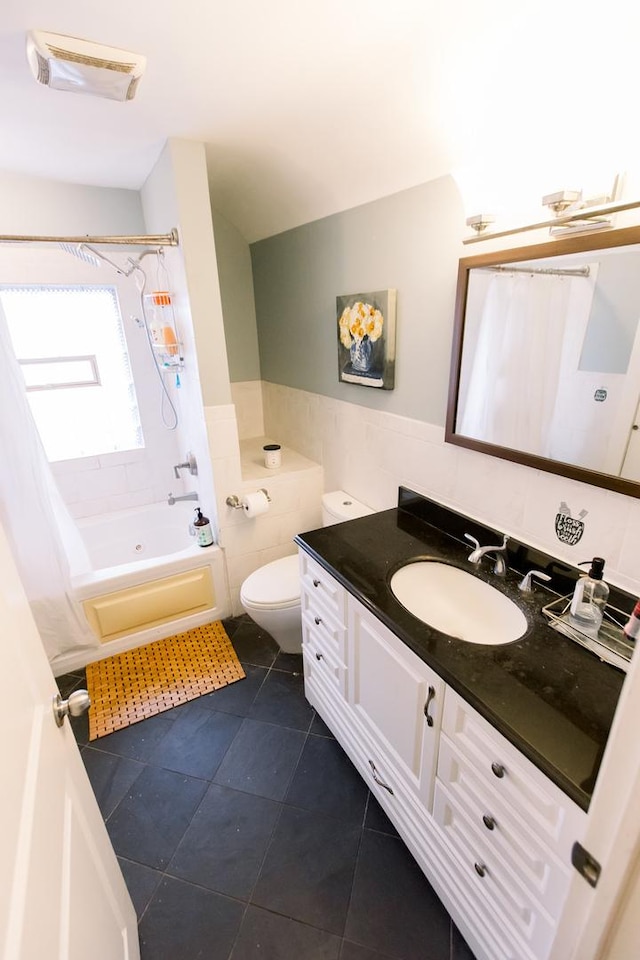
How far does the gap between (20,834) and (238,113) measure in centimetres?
205

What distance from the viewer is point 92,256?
2.06 metres

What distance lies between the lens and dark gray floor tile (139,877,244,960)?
1.21m

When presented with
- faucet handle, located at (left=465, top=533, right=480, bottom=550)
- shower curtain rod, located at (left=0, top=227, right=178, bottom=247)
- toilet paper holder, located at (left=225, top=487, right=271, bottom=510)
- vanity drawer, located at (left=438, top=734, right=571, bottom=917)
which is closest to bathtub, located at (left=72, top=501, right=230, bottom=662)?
toilet paper holder, located at (left=225, top=487, right=271, bottom=510)

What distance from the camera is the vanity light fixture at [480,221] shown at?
49.2 inches

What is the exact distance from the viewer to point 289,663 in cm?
221

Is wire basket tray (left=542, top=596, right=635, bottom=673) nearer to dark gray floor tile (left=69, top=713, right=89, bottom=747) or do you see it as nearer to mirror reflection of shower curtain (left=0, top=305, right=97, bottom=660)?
dark gray floor tile (left=69, top=713, right=89, bottom=747)

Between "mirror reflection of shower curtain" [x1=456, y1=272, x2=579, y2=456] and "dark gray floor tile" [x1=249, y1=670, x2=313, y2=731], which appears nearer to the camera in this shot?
"mirror reflection of shower curtain" [x1=456, y1=272, x2=579, y2=456]

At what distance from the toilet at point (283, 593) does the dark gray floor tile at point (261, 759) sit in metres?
0.42

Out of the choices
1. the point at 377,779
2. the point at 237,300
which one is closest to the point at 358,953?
the point at 377,779

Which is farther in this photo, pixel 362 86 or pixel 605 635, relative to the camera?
pixel 362 86

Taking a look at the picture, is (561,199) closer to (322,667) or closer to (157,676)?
(322,667)

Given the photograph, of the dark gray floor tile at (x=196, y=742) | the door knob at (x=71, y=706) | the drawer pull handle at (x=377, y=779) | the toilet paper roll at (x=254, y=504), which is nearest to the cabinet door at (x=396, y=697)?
the drawer pull handle at (x=377, y=779)

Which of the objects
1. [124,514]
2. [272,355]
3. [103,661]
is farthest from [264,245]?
[103,661]

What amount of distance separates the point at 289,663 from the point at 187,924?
3.41 feet
